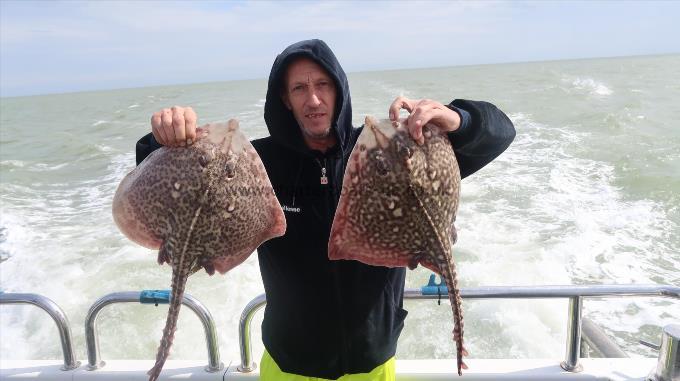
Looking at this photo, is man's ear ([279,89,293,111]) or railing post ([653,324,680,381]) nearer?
man's ear ([279,89,293,111])

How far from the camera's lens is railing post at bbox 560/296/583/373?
3.16 meters

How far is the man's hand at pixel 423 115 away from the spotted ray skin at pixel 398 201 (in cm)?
4

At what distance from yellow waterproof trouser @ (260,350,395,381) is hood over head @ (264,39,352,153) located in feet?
3.97

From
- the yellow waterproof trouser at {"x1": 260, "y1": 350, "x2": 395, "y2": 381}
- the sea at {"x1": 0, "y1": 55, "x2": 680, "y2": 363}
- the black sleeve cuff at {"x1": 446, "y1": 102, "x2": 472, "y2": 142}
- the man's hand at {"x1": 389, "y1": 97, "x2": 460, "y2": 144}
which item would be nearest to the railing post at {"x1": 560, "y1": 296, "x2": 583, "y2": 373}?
the yellow waterproof trouser at {"x1": 260, "y1": 350, "x2": 395, "y2": 381}

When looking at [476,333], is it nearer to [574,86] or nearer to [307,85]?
[307,85]

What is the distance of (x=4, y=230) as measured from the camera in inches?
441

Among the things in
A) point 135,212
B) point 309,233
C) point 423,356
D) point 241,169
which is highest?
point 241,169

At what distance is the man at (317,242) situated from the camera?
2.49 meters

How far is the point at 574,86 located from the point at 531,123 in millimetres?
15016

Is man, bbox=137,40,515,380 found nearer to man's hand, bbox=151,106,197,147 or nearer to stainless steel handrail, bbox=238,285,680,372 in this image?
man's hand, bbox=151,106,197,147

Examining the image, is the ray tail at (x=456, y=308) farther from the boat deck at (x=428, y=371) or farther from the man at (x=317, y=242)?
the boat deck at (x=428, y=371)

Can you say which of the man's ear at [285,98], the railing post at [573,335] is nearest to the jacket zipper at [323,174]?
the man's ear at [285,98]

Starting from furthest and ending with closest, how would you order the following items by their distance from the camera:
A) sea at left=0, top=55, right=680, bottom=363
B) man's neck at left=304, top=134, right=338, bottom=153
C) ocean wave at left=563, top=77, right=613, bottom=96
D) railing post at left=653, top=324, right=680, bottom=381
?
ocean wave at left=563, top=77, right=613, bottom=96 < sea at left=0, top=55, right=680, bottom=363 < railing post at left=653, top=324, right=680, bottom=381 < man's neck at left=304, top=134, right=338, bottom=153

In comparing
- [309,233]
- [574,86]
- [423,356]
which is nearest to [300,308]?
[309,233]
